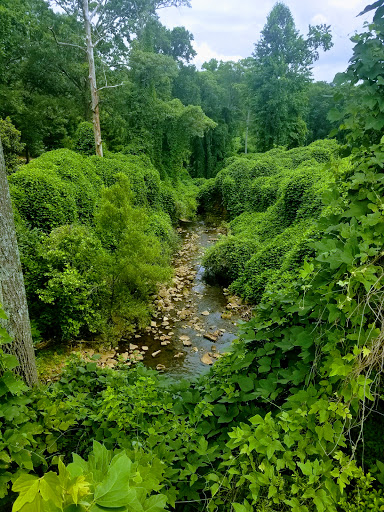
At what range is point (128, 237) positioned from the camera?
5746 mm

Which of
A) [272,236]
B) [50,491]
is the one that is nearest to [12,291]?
[50,491]

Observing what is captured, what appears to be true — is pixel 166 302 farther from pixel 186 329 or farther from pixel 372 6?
pixel 372 6

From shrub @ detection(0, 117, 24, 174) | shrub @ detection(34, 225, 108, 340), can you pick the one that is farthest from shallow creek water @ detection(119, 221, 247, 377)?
shrub @ detection(0, 117, 24, 174)

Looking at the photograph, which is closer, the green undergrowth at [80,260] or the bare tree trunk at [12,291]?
the bare tree trunk at [12,291]

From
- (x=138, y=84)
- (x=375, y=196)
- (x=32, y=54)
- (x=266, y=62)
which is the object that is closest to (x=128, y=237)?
(x=375, y=196)

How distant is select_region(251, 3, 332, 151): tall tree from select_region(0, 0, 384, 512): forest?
928cm

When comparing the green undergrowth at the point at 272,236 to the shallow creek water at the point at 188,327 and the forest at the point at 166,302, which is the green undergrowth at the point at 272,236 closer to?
the forest at the point at 166,302

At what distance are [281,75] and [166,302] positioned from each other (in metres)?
22.5

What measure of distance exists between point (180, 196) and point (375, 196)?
16771 millimetres

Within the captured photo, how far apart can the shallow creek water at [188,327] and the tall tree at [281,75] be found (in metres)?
17.3

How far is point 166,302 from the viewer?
7848 millimetres

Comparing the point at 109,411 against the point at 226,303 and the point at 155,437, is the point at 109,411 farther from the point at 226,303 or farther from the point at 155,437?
the point at 226,303

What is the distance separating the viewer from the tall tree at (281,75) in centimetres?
2255

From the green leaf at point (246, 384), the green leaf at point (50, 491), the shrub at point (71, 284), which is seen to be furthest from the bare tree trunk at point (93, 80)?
the green leaf at point (50, 491)
